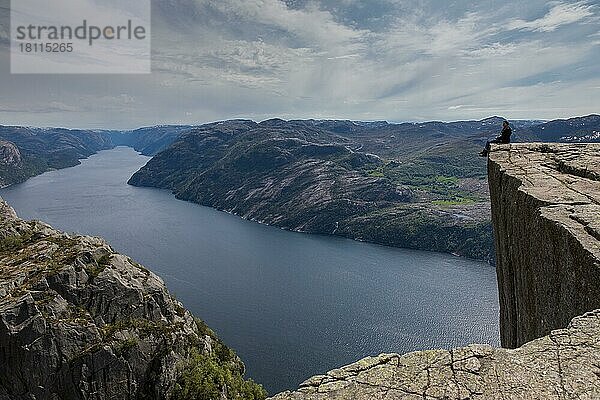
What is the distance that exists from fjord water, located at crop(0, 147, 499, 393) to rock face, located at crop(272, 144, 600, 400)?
48057 mm

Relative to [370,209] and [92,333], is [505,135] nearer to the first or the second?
[92,333]

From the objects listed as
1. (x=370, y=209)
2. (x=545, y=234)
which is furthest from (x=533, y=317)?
(x=370, y=209)

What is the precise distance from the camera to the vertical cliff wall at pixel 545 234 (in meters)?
5.87

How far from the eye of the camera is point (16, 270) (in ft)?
122

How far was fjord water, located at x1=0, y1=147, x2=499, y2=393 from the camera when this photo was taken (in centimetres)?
6150

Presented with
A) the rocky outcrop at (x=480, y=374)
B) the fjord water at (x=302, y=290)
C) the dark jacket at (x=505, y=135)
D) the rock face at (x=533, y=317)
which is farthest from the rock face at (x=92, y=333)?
the rocky outcrop at (x=480, y=374)

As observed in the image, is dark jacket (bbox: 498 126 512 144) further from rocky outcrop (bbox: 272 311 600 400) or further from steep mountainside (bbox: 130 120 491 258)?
steep mountainside (bbox: 130 120 491 258)

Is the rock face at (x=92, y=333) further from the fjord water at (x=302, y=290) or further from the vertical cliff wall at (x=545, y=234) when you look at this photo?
the vertical cliff wall at (x=545, y=234)

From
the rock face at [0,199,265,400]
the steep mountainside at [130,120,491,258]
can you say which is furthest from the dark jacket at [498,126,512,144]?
the steep mountainside at [130,120,491,258]

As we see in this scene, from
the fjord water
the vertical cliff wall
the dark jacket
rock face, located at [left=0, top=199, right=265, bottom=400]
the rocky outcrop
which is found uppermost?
the dark jacket

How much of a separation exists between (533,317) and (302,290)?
77335 millimetres

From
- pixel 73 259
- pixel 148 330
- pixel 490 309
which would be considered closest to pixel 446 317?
pixel 490 309

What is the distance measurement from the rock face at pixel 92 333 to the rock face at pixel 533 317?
33.0 meters

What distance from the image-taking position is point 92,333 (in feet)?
114
